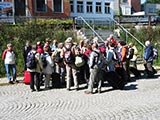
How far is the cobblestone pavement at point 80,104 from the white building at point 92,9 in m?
32.7

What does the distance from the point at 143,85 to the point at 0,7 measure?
2356 cm

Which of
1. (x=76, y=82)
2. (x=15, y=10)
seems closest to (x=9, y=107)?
(x=76, y=82)

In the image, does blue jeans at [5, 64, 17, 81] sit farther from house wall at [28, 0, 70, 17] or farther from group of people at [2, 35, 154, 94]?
house wall at [28, 0, 70, 17]

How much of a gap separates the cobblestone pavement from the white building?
107 feet

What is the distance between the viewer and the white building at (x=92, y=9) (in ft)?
149

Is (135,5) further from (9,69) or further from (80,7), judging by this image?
(9,69)

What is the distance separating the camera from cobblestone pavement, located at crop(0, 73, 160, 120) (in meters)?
9.22

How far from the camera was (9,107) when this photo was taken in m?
10.4

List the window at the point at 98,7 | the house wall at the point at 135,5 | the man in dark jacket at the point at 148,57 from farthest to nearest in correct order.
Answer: the house wall at the point at 135,5 < the window at the point at 98,7 < the man in dark jacket at the point at 148,57

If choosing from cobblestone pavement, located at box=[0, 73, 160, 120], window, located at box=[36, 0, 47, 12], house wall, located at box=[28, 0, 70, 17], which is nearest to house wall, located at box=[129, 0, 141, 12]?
house wall, located at box=[28, 0, 70, 17]

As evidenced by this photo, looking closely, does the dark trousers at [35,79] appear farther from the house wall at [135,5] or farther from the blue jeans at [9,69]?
the house wall at [135,5]

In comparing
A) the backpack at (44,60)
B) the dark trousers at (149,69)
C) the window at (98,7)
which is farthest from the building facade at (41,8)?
the backpack at (44,60)

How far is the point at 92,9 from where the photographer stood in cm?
4750

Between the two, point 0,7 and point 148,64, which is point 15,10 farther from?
point 148,64
